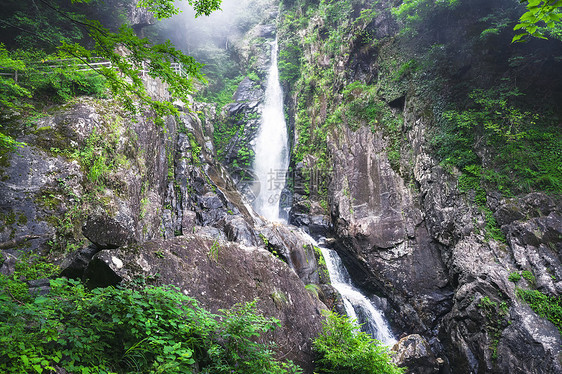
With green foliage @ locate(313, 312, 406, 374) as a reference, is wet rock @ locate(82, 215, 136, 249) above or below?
above

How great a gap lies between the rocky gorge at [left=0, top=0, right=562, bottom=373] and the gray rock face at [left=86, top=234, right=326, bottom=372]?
0.02 m

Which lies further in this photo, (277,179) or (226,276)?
(277,179)

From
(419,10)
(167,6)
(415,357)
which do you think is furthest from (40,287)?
(419,10)

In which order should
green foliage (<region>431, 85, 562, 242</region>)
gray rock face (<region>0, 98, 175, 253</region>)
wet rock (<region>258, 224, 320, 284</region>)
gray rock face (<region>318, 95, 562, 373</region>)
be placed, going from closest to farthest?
gray rock face (<region>0, 98, 175, 253</region>) → gray rock face (<region>318, 95, 562, 373</region>) → green foliage (<region>431, 85, 562, 242</region>) → wet rock (<region>258, 224, 320, 284</region>)

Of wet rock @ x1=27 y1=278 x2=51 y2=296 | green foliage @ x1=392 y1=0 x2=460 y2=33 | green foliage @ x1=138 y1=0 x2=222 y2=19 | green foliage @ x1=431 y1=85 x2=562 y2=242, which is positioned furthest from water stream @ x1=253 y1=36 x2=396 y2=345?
green foliage @ x1=392 y1=0 x2=460 y2=33

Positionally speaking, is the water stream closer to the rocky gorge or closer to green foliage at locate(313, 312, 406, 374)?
the rocky gorge

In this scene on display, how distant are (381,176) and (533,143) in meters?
5.21

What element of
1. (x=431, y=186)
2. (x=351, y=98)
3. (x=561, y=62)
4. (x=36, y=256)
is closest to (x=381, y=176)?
(x=431, y=186)

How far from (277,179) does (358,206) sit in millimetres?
7136

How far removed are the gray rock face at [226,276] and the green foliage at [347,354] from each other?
0.23 metres

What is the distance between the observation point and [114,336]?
2.13 m

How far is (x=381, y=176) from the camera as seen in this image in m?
12.4

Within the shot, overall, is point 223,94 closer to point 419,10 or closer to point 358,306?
Result: point 419,10

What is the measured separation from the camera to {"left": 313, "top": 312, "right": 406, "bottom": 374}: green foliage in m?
3.58
